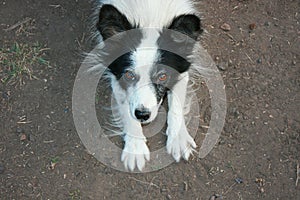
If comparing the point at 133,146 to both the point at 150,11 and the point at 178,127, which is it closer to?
the point at 178,127

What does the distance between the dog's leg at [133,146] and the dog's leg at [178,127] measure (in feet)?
0.73

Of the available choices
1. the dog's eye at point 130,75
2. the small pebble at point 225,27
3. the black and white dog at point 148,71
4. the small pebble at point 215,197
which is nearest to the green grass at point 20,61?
the black and white dog at point 148,71

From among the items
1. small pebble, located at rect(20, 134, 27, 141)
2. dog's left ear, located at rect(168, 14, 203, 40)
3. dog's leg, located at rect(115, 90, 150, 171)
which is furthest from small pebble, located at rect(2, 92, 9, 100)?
dog's left ear, located at rect(168, 14, 203, 40)

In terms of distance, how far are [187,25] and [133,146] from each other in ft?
3.65

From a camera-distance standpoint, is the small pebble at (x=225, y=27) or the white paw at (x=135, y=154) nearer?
the white paw at (x=135, y=154)

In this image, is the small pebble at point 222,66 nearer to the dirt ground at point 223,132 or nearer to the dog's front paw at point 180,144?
the dirt ground at point 223,132

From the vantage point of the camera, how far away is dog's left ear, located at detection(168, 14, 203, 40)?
3.38m

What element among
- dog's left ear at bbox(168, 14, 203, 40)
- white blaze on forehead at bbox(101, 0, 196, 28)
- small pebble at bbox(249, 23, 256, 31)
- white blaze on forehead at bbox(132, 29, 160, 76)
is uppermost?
dog's left ear at bbox(168, 14, 203, 40)

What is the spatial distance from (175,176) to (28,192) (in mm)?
1197

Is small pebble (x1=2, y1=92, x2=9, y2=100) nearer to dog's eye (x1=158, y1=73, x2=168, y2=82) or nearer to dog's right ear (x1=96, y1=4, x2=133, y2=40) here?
dog's right ear (x1=96, y1=4, x2=133, y2=40)

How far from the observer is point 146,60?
3.44 meters

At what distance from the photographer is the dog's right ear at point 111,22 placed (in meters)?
3.40

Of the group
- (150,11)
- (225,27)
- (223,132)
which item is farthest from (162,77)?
(225,27)

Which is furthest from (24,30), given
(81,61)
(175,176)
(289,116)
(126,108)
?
(289,116)
